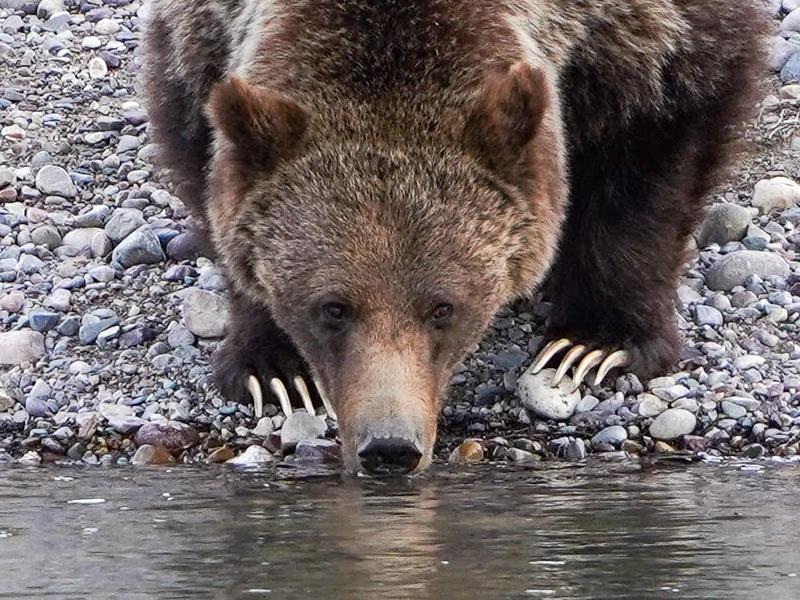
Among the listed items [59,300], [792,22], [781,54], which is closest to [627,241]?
[59,300]

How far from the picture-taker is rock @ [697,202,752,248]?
7531 mm

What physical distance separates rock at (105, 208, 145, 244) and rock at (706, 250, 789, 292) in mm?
2323

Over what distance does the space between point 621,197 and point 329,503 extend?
2.01 metres

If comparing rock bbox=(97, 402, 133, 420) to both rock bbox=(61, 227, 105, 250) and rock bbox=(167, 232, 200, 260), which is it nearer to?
rock bbox=(167, 232, 200, 260)

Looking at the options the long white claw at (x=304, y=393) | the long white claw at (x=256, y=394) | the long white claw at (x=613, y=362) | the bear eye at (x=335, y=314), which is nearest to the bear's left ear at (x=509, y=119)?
the bear eye at (x=335, y=314)

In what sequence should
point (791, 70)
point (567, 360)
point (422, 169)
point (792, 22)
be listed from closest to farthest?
point (422, 169)
point (567, 360)
point (791, 70)
point (792, 22)

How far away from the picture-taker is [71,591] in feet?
13.4

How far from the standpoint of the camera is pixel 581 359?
21.9ft

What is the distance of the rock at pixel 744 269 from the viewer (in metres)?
7.16

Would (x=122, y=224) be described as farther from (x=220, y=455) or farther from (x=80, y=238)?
(x=220, y=455)

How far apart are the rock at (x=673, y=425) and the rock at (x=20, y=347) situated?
2.27m

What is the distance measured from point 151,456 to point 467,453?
1.02m

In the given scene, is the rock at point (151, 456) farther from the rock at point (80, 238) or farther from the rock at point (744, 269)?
the rock at point (744, 269)

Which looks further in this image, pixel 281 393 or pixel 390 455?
pixel 281 393
